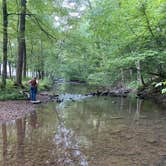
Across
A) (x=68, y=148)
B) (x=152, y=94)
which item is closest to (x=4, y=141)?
(x=68, y=148)

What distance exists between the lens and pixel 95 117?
31.2 feet

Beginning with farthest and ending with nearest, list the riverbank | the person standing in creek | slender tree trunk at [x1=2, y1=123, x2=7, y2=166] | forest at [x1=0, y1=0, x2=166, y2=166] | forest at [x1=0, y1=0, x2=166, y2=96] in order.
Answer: the riverbank → the person standing in creek → forest at [x1=0, y1=0, x2=166, y2=96] → forest at [x1=0, y1=0, x2=166, y2=166] → slender tree trunk at [x1=2, y1=123, x2=7, y2=166]

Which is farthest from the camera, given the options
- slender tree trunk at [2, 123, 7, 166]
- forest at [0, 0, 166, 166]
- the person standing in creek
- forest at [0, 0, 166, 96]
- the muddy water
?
the person standing in creek

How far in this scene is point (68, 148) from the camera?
17.7ft

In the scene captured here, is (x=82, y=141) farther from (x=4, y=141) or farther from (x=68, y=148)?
(x=4, y=141)

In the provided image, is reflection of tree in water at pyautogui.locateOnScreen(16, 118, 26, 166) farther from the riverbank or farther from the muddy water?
the riverbank

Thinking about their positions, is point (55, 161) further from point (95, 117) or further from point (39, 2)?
point (39, 2)

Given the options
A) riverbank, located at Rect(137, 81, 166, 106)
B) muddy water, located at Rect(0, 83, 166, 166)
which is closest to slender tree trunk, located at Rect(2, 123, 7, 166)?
muddy water, located at Rect(0, 83, 166, 166)

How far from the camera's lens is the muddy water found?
4.66 meters

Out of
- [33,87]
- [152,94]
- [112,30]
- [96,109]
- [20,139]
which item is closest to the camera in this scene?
[20,139]

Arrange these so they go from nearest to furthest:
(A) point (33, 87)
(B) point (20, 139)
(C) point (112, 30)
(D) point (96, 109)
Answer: (B) point (20, 139) → (D) point (96, 109) → (A) point (33, 87) → (C) point (112, 30)

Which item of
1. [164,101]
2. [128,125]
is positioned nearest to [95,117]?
[128,125]

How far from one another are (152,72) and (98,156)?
11.4 meters

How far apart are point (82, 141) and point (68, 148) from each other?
2.31 ft
